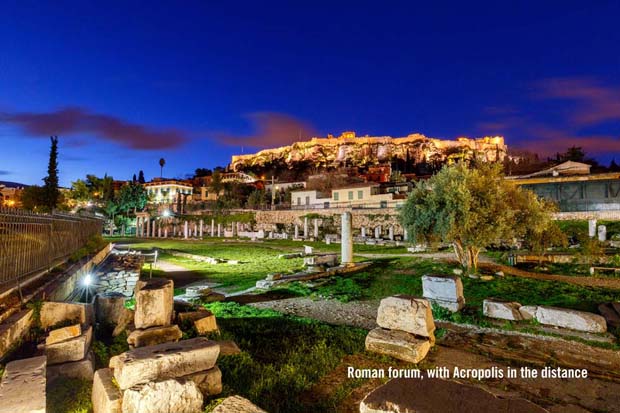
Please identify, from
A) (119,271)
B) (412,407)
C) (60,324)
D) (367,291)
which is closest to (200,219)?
(119,271)

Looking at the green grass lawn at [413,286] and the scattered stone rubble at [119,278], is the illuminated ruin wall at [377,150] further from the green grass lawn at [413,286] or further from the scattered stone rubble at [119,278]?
the scattered stone rubble at [119,278]

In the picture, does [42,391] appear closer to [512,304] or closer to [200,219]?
[512,304]

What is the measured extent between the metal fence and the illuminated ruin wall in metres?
105

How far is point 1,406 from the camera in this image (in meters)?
3.49

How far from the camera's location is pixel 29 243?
24.0 ft

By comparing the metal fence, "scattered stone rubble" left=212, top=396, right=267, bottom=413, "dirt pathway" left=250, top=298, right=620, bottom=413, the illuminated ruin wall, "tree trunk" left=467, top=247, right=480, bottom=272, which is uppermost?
the illuminated ruin wall

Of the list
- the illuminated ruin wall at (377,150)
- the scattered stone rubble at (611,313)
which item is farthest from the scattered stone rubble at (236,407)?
the illuminated ruin wall at (377,150)

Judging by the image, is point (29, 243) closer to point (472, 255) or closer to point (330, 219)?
point (472, 255)

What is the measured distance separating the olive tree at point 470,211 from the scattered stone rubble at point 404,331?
7.82 meters

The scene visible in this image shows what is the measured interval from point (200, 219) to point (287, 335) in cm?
5702

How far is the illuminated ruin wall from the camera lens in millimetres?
114938

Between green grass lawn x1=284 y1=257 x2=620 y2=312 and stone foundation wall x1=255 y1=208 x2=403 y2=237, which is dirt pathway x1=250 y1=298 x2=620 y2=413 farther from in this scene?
stone foundation wall x1=255 y1=208 x2=403 y2=237

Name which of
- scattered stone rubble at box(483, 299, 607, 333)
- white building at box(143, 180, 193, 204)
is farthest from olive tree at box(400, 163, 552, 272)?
white building at box(143, 180, 193, 204)

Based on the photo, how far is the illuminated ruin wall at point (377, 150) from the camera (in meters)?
115
